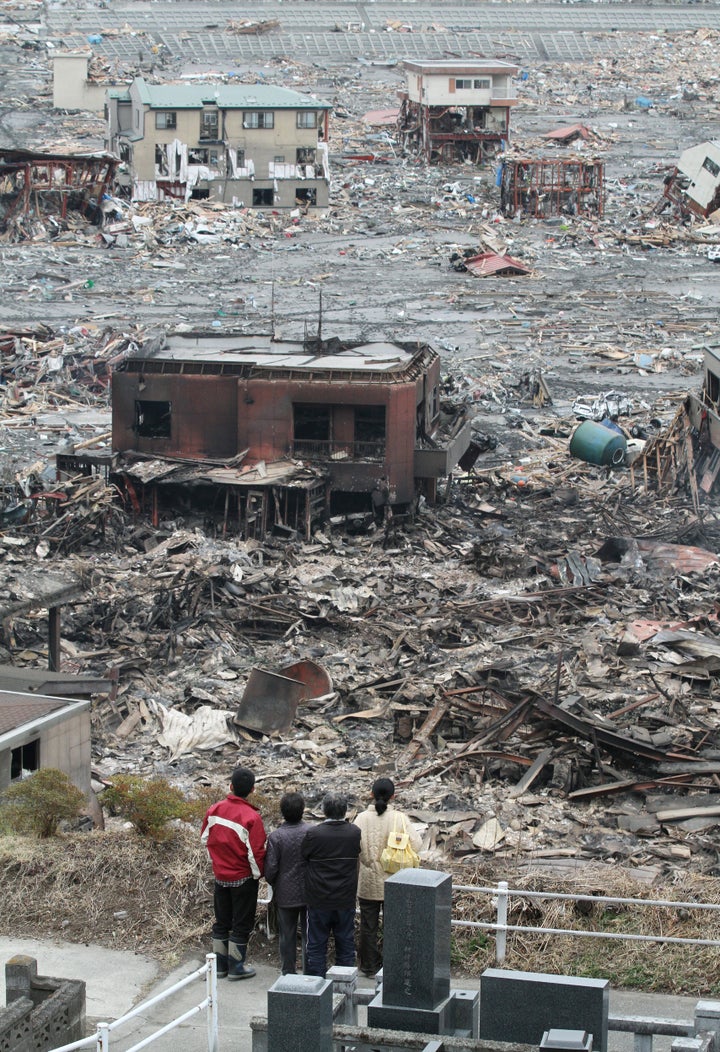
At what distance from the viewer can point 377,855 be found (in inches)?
396

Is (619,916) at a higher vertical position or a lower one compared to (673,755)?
higher

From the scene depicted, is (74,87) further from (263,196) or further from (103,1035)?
(103,1035)

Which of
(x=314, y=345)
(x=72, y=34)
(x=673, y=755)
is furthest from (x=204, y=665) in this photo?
(x=72, y=34)

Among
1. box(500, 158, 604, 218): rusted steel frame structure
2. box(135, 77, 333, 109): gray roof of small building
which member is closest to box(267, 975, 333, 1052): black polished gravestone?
box(500, 158, 604, 218): rusted steel frame structure

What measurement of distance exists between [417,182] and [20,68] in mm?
34508

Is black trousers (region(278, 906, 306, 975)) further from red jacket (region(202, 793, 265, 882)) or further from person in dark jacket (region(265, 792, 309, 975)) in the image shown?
red jacket (region(202, 793, 265, 882))

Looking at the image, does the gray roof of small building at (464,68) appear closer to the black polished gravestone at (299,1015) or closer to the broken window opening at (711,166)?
the broken window opening at (711,166)

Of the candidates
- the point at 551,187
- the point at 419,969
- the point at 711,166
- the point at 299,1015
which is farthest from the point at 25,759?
the point at 711,166

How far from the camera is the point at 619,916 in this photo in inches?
431

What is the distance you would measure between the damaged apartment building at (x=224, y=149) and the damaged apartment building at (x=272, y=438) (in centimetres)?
Result: 3415

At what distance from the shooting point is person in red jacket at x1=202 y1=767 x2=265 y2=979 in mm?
9906

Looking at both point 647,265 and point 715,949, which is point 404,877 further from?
point 647,265

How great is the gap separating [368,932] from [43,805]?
335 centimetres

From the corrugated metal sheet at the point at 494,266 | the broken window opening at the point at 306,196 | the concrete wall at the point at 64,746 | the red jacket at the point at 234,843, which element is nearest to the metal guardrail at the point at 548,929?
the red jacket at the point at 234,843
